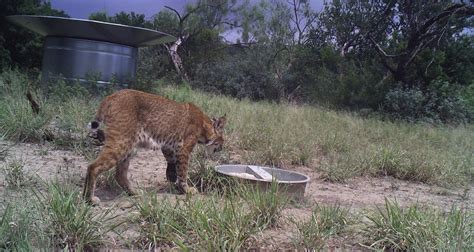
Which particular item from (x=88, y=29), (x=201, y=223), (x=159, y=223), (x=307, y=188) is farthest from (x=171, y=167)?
(x=88, y=29)

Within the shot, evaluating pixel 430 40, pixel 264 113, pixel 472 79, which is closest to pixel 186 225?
pixel 264 113

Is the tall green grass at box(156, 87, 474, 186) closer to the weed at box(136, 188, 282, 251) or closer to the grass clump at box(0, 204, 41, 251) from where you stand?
the weed at box(136, 188, 282, 251)

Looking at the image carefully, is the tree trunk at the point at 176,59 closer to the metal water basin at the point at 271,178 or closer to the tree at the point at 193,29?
the tree at the point at 193,29

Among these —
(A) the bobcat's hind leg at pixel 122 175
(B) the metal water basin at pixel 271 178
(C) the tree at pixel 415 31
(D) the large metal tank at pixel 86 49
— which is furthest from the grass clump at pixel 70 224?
(C) the tree at pixel 415 31

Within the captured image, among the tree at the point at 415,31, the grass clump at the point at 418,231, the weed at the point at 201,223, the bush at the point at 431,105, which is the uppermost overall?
the tree at the point at 415,31

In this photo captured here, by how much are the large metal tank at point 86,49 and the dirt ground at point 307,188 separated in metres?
4.57

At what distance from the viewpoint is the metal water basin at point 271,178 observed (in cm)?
498

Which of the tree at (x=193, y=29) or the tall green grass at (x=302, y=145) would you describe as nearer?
the tall green grass at (x=302, y=145)

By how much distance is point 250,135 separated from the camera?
26.9 ft

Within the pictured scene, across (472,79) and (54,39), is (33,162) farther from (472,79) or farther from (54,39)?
(472,79)

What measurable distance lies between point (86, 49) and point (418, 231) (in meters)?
9.61

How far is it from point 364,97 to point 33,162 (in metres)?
15.3

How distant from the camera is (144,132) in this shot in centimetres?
512

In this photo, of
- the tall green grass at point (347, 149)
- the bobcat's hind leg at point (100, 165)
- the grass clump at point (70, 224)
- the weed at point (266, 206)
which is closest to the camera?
the grass clump at point (70, 224)
